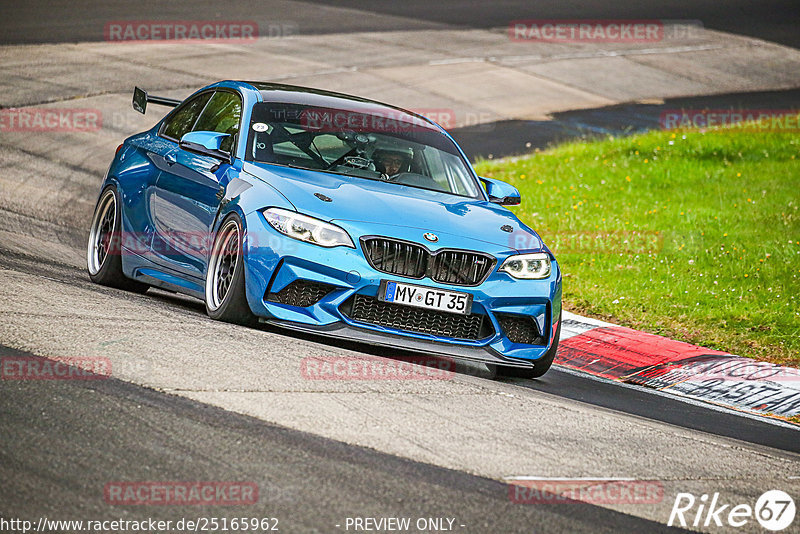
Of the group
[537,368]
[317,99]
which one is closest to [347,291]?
[537,368]

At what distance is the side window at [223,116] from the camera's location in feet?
27.6

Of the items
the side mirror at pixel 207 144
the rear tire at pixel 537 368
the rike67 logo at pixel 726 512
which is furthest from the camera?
the side mirror at pixel 207 144

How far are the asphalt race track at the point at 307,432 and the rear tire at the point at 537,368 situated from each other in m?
0.08

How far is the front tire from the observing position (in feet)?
23.8

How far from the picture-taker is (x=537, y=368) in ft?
25.6

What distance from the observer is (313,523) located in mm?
4270

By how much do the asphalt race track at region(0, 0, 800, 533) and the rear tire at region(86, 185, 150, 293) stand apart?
19 centimetres

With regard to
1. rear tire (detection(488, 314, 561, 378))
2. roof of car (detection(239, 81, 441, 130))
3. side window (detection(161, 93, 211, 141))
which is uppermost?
roof of car (detection(239, 81, 441, 130))

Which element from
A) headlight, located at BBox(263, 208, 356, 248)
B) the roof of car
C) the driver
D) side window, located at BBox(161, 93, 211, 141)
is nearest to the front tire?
headlight, located at BBox(263, 208, 356, 248)

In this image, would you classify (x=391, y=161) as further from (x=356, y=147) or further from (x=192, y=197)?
(x=192, y=197)

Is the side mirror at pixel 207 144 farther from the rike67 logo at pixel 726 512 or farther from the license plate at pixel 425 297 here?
the rike67 logo at pixel 726 512

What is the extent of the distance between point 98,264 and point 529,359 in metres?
3.71

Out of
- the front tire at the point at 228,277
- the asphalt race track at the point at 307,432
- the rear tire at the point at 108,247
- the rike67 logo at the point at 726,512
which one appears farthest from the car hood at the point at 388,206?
the rike67 logo at the point at 726,512

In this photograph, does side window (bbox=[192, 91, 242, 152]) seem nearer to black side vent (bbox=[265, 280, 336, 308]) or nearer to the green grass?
black side vent (bbox=[265, 280, 336, 308])
